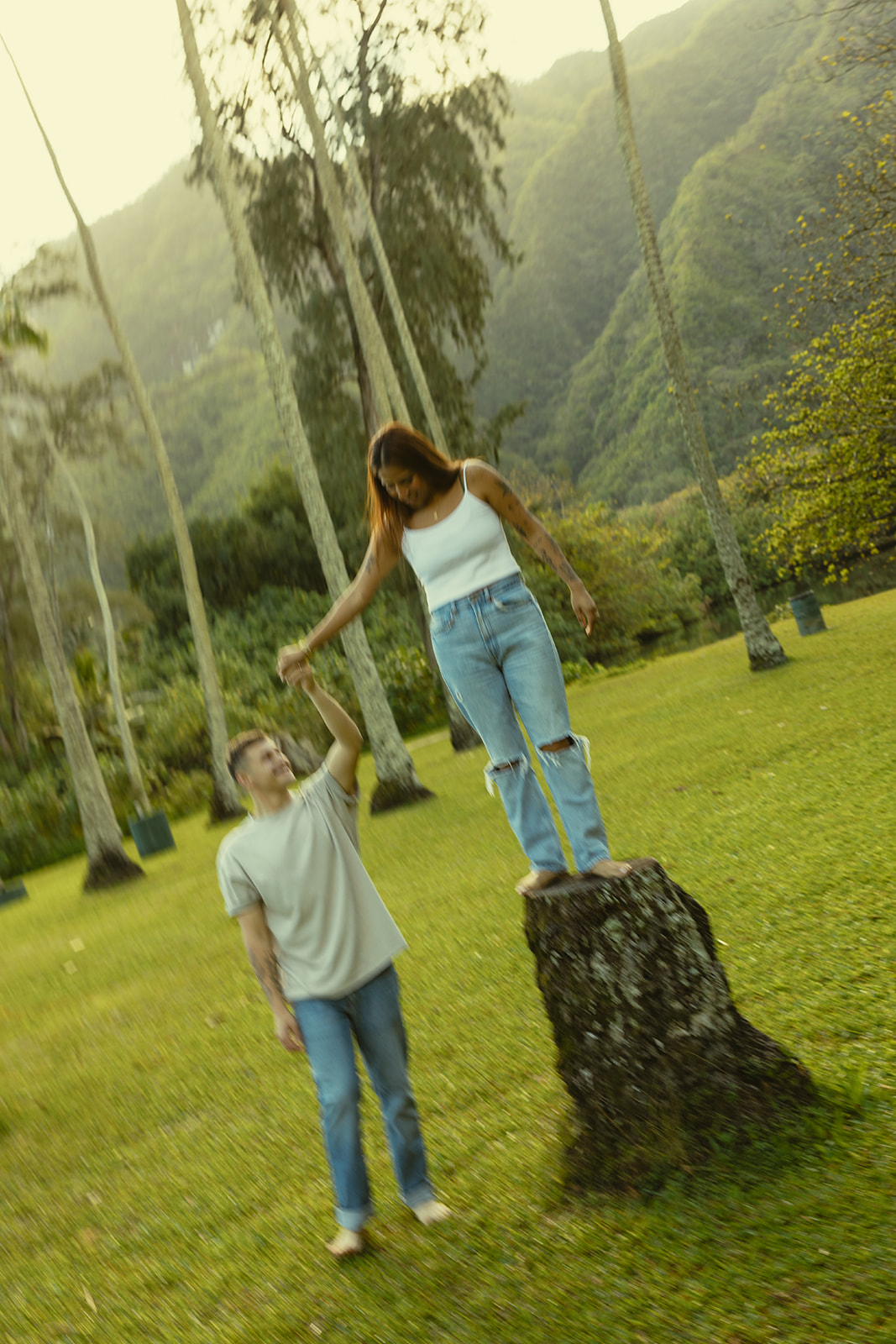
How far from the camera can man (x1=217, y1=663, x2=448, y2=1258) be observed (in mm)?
2824

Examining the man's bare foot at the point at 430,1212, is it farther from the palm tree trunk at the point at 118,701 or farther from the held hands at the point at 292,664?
the palm tree trunk at the point at 118,701

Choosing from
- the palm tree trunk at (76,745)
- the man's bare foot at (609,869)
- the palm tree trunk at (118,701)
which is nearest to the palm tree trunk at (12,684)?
the palm tree trunk at (118,701)

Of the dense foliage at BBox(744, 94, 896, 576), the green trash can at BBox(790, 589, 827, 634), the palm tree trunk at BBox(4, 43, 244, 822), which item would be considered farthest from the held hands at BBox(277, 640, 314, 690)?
the palm tree trunk at BBox(4, 43, 244, 822)

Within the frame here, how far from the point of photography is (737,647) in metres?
17.8

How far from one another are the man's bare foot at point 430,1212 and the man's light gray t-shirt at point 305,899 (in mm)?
692

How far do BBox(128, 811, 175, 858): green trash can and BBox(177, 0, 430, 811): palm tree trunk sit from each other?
18.3ft

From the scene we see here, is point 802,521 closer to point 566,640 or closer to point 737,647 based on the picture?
point 737,647

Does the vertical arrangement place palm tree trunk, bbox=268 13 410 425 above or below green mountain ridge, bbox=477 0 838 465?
below

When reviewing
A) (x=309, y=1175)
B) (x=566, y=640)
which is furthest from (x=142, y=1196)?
(x=566, y=640)

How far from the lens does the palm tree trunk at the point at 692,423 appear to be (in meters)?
12.9

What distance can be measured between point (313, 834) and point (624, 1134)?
1.16 m

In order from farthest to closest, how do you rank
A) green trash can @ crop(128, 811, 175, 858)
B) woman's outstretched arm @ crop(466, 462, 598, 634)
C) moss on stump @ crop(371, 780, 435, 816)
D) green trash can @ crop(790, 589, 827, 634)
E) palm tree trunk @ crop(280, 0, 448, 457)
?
palm tree trunk @ crop(280, 0, 448, 457) → green trash can @ crop(128, 811, 175, 858) → green trash can @ crop(790, 589, 827, 634) → moss on stump @ crop(371, 780, 435, 816) → woman's outstretched arm @ crop(466, 462, 598, 634)

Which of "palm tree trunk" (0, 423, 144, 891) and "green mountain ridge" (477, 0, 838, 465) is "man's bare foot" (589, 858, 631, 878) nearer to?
"palm tree trunk" (0, 423, 144, 891)

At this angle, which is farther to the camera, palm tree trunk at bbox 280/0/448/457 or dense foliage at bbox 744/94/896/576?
palm tree trunk at bbox 280/0/448/457
